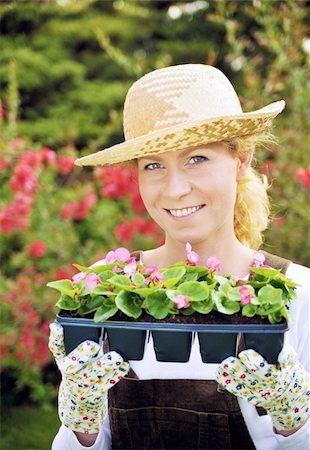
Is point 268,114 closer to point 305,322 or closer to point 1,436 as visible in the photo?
point 305,322

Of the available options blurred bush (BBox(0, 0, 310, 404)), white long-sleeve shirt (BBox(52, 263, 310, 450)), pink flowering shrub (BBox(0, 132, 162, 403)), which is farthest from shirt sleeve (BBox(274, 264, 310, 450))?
pink flowering shrub (BBox(0, 132, 162, 403))

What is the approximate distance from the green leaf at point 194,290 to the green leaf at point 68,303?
0.22 metres

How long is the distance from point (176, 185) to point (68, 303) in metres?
0.39

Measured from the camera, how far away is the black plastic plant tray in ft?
4.52

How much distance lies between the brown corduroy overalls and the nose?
0.43m

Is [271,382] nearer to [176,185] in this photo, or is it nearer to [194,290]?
[194,290]

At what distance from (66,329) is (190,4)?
19.7ft

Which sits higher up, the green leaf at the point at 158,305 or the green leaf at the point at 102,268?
the green leaf at the point at 102,268

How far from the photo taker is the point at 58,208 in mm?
4016

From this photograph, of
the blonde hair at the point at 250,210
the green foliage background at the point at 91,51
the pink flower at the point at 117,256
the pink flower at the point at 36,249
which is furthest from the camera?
the green foliage background at the point at 91,51

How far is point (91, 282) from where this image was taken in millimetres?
1461

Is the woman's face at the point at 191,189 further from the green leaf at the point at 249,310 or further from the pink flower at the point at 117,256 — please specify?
the green leaf at the point at 249,310

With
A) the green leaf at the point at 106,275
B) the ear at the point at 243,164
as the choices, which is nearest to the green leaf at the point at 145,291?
the green leaf at the point at 106,275

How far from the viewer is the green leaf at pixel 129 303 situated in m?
1.40
